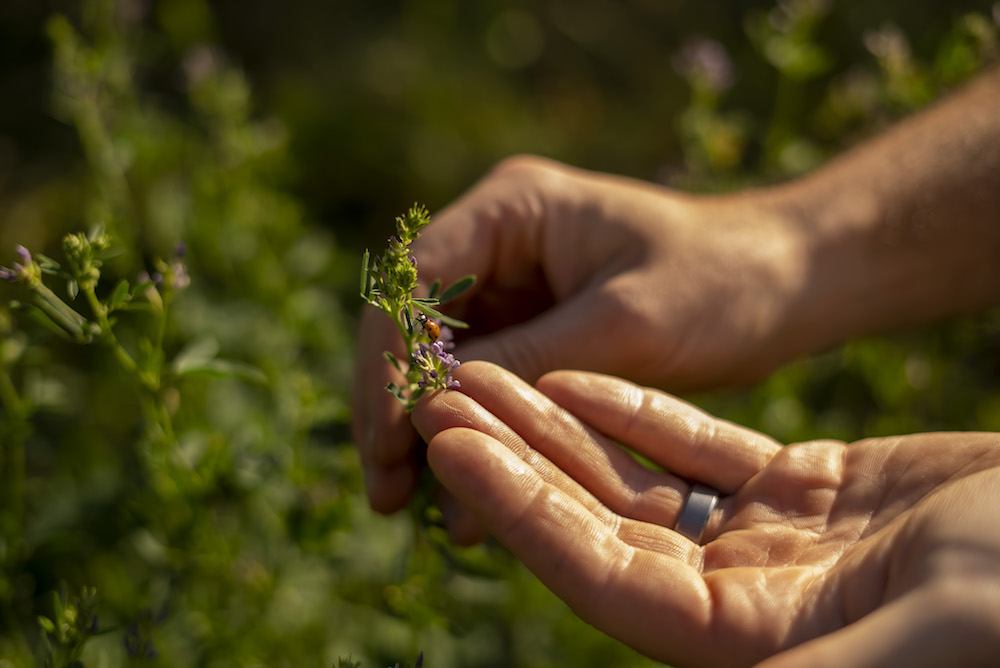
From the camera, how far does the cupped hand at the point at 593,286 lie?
2.29m

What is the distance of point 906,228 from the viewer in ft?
9.79

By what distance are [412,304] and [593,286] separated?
0.85 meters

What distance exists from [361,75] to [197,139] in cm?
138

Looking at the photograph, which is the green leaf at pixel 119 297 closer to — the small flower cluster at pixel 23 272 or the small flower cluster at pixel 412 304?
the small flower cluster at pixel 23 272

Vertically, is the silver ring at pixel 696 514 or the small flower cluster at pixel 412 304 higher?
the small flower cluster at pixel 412 304

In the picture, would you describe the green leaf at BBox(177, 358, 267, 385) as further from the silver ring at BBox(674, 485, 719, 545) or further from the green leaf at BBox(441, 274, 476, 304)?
the silver ring at BBox(674, 485, 719, 545)

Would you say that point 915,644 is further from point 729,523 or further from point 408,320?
point 408,320

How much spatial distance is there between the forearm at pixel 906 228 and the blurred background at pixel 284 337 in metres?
0.20

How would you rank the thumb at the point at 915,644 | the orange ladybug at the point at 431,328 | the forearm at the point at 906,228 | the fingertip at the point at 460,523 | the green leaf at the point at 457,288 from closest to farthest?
the thumb at the point at 915,644 < the orange ladybug at the point at 431,328 < the green leaf at the point at 457,288 < the fingertip at the point at 460,523 < the forearm at the point at 906,228

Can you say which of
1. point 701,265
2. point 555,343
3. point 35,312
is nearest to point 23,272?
point 35,312

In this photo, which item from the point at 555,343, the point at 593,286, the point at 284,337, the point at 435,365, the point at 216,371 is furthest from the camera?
the point at 284,337

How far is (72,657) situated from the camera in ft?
5.99

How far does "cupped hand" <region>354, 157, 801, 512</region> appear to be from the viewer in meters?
2.29

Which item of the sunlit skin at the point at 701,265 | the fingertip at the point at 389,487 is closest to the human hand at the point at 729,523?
the sunlit skin at the point at 701,265
